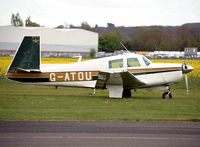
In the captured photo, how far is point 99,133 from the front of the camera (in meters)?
9.23

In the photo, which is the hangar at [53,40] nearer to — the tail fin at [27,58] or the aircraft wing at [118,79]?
the tail fin at [27,58]

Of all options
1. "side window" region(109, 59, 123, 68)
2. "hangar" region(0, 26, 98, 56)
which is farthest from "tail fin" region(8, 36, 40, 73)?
"hangar" region(0, 26, 98, 56)

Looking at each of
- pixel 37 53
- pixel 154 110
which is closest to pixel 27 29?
pixel 37 53

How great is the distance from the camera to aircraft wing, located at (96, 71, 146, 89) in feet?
54.1

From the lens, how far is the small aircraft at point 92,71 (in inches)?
683

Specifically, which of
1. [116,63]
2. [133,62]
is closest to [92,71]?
[116,63]

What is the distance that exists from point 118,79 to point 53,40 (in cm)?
5017

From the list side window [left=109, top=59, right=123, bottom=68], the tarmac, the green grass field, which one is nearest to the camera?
the tarmac

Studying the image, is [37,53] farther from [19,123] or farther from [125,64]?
[19,123]

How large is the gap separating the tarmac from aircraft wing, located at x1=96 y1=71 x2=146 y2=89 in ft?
17.9

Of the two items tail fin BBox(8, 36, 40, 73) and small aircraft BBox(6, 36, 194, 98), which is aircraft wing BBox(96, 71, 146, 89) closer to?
small aircraft BBox(6, 36, 194, 98)

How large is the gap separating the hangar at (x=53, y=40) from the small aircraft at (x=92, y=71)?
43.8 metres

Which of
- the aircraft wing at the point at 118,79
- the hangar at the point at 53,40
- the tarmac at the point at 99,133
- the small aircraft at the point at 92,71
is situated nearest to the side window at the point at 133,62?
the small aircraft at the point at 92,71

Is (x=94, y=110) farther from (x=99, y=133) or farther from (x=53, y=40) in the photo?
(x=53, y=40)
